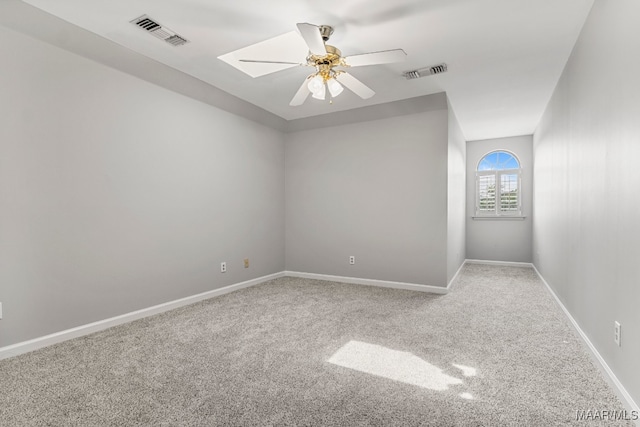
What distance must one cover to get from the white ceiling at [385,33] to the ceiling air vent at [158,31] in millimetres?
51

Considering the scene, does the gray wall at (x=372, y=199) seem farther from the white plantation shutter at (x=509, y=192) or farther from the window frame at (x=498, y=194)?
the white plantation shutter at (x=509, y=192)

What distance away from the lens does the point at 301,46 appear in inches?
111

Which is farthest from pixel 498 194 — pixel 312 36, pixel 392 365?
pixel 312 36

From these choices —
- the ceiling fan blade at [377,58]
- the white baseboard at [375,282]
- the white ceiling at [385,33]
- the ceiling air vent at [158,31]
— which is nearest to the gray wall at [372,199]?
the white baseboard at [375,282]

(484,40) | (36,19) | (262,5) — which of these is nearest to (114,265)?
(36,19)

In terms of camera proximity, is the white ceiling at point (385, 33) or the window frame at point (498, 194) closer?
the white ceiling at point (385, 33)

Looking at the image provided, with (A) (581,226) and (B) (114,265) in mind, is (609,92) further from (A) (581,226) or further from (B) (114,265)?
(B) (114,265)

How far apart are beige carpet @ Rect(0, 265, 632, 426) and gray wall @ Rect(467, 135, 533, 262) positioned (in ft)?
10.6

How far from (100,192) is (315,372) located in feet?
7.94

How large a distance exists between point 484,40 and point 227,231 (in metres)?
3.51

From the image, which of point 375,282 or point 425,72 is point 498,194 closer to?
point 375,282

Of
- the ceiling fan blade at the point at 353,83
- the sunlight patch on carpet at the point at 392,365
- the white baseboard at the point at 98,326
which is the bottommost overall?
the sunlight patch on carpet at the point at 392,365

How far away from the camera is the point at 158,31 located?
2576mm

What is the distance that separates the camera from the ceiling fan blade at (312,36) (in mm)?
1936
